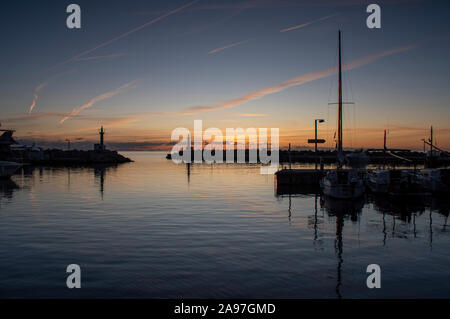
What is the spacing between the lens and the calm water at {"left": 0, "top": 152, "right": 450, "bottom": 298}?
11883mm

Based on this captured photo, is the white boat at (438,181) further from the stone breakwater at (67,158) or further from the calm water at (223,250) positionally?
the stone breakwater at (67,158)

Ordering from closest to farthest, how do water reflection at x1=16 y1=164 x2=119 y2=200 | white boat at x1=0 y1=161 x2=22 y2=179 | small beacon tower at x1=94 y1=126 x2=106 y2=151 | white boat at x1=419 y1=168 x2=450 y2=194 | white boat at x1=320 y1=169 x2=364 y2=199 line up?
white boat at x1=320 y1=169 x2=364 y2=199
white boat at x1=419 y1=168 x2=450 y2=194
water reflection at x1=16 y1=164 x2=119 y2=200
white boat at x1=0 y1=161 x2=22 y2=179
small beacon tower at x1=94 y1=126 x2=106 y2=151

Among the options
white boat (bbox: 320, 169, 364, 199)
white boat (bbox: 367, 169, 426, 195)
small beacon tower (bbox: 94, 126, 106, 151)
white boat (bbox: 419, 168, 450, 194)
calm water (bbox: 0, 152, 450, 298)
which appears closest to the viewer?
calm water (bbox: 0, 152, 450, 298)

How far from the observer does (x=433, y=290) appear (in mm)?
11719

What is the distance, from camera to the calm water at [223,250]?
11883 mm

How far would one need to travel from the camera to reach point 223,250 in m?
16.8

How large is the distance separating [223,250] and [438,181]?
121ft

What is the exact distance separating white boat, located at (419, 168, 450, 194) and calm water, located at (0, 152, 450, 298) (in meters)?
11.5

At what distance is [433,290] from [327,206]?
68.9 feet

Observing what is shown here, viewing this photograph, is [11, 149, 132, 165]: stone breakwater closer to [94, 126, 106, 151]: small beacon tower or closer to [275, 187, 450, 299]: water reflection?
[94, 126, 106, 151]: small beacon tower

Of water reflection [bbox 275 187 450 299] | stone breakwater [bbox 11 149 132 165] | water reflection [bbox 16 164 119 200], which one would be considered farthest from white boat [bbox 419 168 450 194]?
stone breakwater [bbox 11 149 132 165]

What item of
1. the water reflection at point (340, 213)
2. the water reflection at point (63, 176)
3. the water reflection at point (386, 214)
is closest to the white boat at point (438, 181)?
the water reflection at point (386, 214)
